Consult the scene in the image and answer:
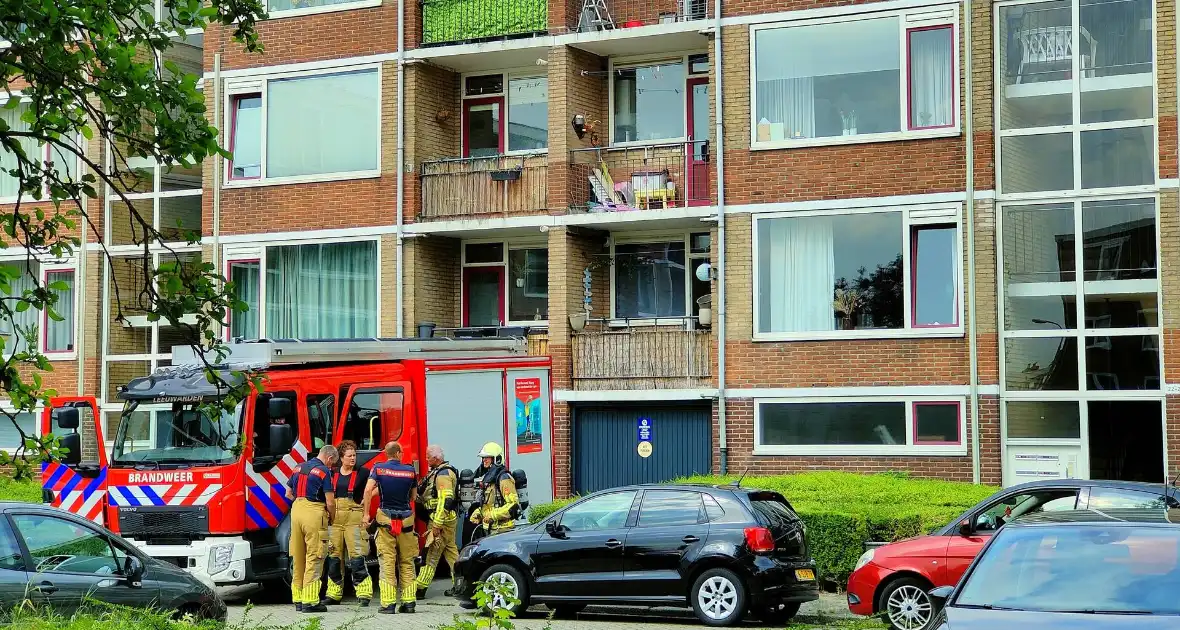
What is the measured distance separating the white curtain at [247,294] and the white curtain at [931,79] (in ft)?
39.2

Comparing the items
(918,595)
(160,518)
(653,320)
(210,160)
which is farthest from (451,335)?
(918,595)

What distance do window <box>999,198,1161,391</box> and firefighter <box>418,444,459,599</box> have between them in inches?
341

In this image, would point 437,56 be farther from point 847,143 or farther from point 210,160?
point 847,143

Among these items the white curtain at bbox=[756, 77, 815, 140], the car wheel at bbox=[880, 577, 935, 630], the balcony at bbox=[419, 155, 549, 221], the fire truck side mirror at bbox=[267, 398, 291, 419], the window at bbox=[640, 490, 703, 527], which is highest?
the white curtain at bbox=[756, 77, 815, 140]

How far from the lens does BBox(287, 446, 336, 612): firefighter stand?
15.3 metres

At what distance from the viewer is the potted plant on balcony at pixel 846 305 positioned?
21516mm

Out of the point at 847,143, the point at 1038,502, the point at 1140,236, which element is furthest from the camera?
the point at 847,143

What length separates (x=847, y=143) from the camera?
21.5 m

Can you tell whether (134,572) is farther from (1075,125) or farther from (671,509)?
(1075,125)

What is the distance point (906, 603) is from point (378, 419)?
6743mm

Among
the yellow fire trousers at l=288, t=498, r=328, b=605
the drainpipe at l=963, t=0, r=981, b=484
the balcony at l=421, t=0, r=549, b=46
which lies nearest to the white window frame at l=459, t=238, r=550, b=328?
the balcony at l=421, t=0, r=549, b=46

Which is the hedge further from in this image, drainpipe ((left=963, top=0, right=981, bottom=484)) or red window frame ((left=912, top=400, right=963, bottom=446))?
drainpipe ((left=963, top=0, right=981, bottom=484))

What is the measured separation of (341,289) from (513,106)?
14.6 ft

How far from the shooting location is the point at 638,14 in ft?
78.7
